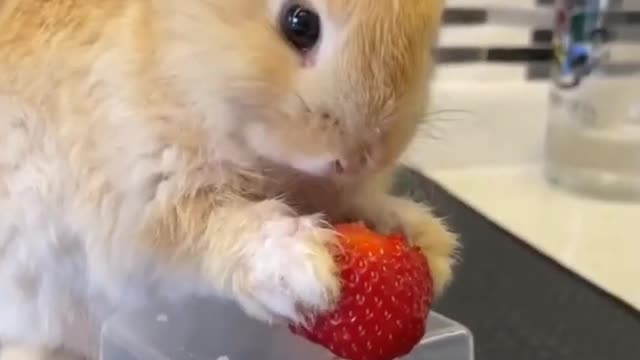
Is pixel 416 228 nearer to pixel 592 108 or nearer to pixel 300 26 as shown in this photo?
pixel 300 26

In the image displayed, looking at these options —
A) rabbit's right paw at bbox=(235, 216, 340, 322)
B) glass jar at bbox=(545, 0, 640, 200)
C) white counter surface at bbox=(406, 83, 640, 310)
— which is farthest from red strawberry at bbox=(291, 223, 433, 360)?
glass jar at bbox=(545, 0, 640, 200)

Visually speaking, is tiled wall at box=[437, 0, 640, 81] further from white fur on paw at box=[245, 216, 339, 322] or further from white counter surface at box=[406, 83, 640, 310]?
white fur on paw at box=[245, 216, 339, 322]

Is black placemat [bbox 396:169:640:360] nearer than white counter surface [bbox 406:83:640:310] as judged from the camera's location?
Yes

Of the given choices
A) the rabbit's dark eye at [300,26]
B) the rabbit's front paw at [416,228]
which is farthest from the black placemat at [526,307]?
the rabbit's dark eye at [300,26]

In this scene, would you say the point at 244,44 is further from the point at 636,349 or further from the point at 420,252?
the point at 636,349

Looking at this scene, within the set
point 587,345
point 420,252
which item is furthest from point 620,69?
point 420,252

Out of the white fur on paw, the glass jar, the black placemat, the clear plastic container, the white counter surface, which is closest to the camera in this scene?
the white fur on paw
